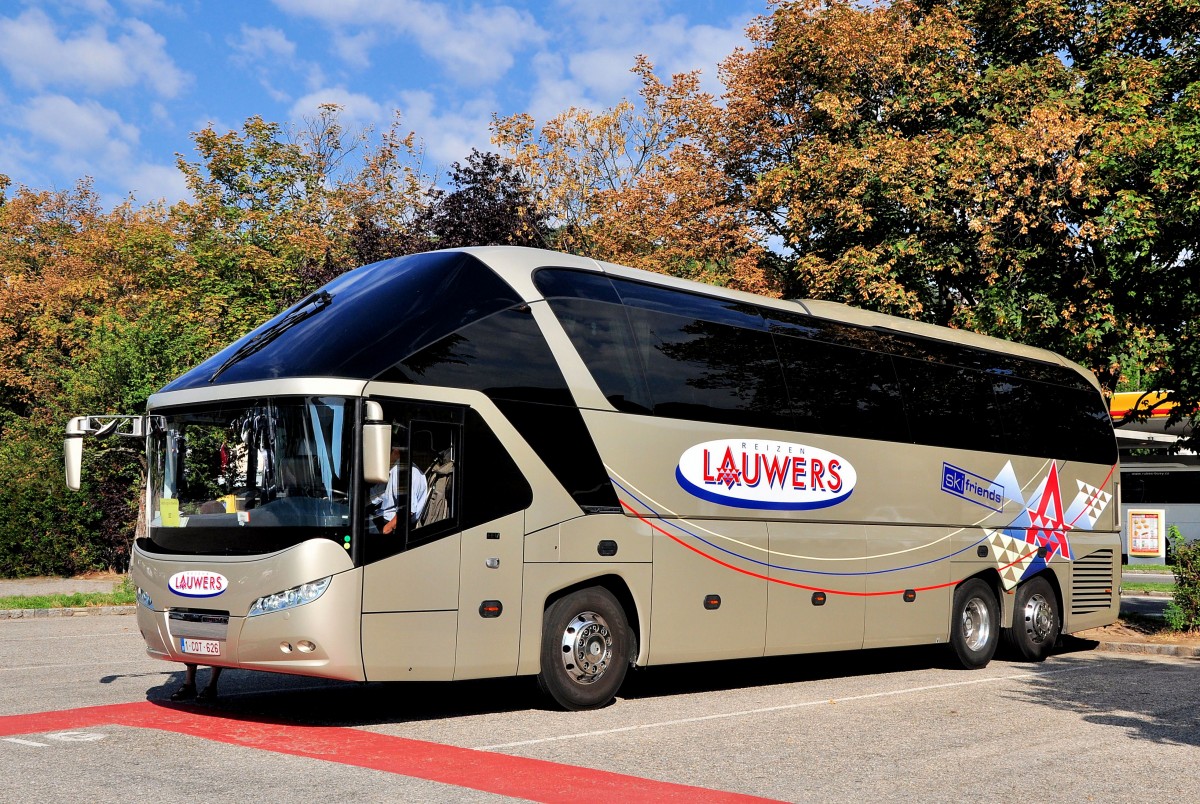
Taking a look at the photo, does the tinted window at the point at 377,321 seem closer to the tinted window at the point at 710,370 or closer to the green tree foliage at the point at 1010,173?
the tinted window at the point at 710,370

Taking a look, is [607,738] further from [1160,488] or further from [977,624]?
[1160,488]

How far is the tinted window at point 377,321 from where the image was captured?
32.1ft

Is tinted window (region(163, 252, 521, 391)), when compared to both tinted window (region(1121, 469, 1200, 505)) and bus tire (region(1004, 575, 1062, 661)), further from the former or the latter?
tinted window (region(1121, 469, 1200, 505))

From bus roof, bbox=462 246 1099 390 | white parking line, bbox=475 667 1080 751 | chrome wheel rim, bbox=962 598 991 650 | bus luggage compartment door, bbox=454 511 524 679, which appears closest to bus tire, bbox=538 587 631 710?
bus luggage compartment door, bbox=454 511 524 679

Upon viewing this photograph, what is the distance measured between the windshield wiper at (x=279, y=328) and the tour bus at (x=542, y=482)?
3 centimetres

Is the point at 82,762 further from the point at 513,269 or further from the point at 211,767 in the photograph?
the point at 513,269

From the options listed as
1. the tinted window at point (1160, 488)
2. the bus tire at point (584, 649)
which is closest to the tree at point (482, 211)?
the bus tire at point (584, 649)

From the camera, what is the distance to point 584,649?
35.7ft

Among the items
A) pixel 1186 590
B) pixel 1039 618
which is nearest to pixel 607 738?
pixel 1039 618

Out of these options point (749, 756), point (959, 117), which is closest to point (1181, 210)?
point (959, 117)

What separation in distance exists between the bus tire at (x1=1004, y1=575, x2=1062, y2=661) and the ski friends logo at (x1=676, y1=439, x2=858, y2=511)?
4086 mm

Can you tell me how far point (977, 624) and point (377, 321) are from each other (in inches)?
369

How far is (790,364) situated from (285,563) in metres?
6.18

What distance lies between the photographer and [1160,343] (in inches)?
752
